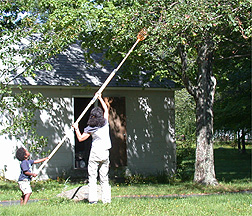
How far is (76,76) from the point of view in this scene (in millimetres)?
14391

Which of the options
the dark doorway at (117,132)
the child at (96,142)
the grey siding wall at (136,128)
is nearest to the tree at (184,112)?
the grey siding wall at (136,128)

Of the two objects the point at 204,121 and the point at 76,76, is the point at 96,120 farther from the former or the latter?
Result: the point at 76,76

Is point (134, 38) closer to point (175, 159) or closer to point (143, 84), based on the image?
point (143, 84)

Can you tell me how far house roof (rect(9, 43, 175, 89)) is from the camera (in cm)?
1372

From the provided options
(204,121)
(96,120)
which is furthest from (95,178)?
(204,121)

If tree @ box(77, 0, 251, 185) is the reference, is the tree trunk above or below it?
below

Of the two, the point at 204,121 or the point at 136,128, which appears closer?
the point at 204,121

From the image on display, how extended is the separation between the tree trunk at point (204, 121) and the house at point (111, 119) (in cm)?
226

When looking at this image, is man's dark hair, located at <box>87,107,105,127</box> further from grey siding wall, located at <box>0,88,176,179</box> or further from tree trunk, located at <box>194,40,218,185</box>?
grey siding wall, located at <box>0,88,176,179</box>

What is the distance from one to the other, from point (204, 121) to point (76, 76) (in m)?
4.63

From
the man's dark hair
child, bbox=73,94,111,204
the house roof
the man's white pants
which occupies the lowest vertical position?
the man's white pants

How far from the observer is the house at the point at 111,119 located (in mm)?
13711

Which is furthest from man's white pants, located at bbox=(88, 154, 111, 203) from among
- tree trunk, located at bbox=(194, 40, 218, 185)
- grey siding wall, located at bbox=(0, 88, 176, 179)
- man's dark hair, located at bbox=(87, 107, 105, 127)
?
grey siding wall, located at bbox=(0, 88, 176, 179)

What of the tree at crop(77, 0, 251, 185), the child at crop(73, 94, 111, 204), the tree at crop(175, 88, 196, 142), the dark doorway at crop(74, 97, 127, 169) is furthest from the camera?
Answer: the tree at crop(175, 88, 196, 142)
